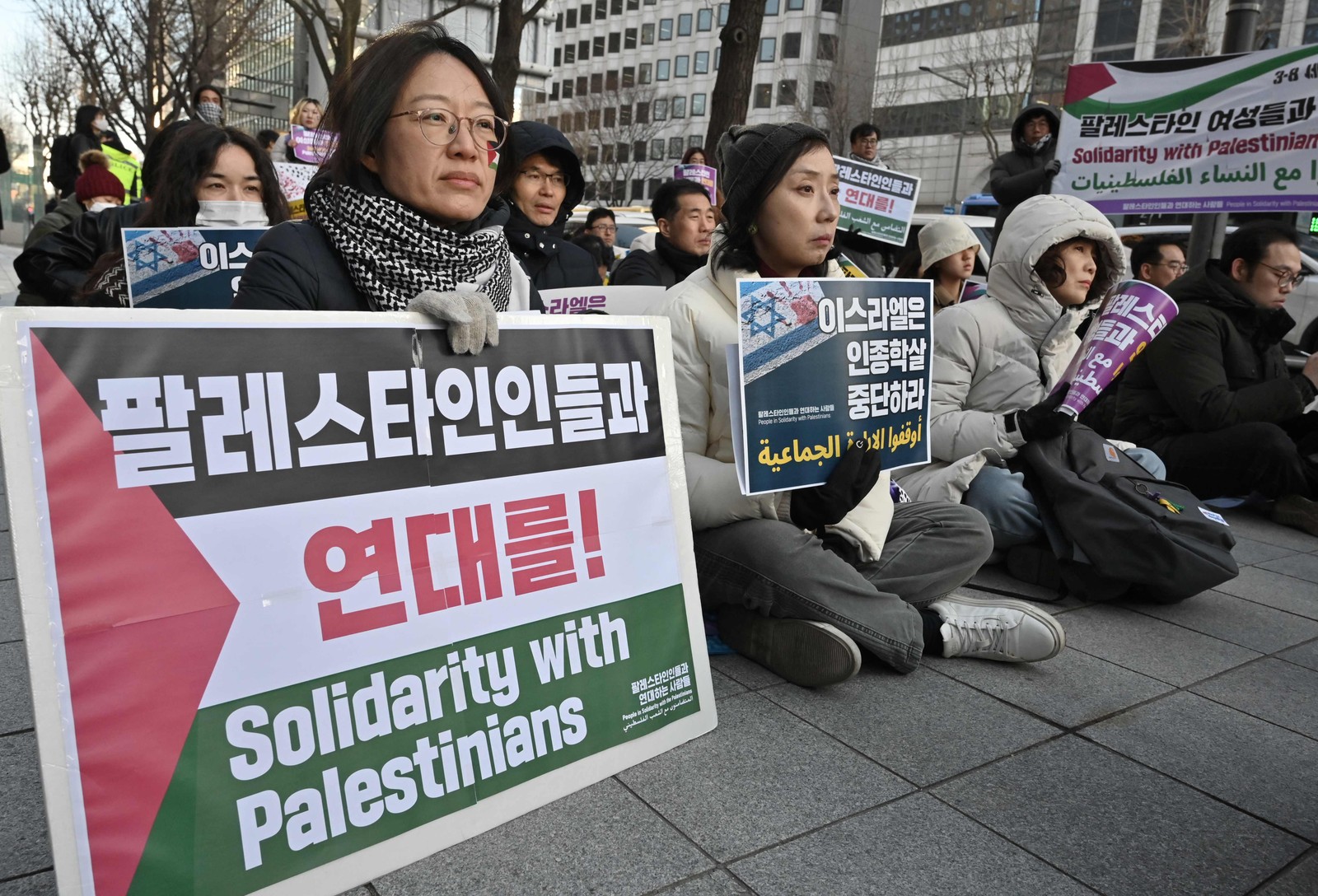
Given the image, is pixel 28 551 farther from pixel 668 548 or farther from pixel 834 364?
pixel 834 364

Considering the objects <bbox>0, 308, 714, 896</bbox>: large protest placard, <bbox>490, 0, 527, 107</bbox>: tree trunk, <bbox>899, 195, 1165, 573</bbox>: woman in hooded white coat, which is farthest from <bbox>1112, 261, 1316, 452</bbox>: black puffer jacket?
<bbox>490, 0, 527, 107</bbox>: tree trunk

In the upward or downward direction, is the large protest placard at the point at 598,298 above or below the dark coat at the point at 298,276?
below

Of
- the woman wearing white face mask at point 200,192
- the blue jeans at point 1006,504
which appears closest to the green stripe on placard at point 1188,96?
the blue jeans at point 1006,504

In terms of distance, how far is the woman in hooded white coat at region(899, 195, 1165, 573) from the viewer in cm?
385

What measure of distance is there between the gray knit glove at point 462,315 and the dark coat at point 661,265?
12.0 ft

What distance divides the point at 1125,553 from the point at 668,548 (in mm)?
2096

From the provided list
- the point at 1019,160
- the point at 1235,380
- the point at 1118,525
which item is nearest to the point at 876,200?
the point at 1019,160

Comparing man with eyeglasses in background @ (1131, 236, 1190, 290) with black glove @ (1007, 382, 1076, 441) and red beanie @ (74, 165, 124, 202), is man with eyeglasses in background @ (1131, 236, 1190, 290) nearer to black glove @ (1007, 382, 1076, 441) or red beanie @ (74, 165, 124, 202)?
black glove @ (1007, 382, 1076, 441)

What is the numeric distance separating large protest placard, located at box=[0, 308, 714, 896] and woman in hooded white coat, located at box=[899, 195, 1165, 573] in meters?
1.92

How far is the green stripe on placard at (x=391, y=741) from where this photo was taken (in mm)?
1650

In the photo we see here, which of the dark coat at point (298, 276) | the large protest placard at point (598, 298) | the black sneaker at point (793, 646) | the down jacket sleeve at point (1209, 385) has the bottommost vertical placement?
the black sneaker at point (793, 646)

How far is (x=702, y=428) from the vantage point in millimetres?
3031

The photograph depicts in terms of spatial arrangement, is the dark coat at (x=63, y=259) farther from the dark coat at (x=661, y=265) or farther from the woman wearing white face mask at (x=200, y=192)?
the dark coat at (x=661, y=265)

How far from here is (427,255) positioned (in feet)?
7.57
